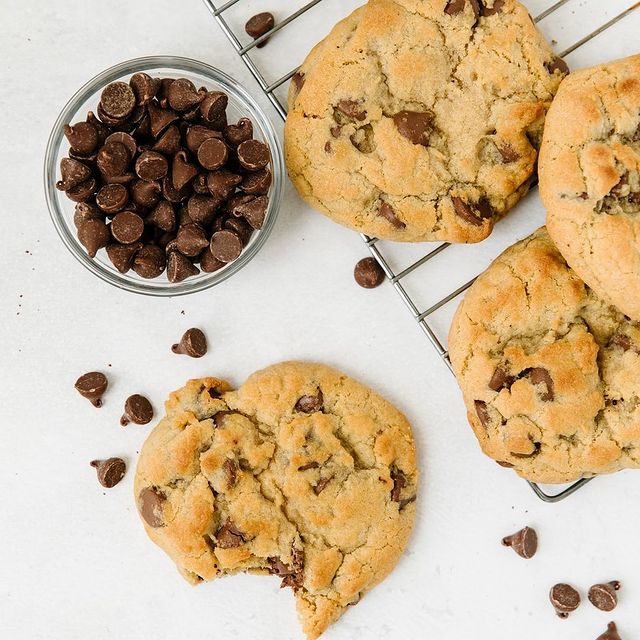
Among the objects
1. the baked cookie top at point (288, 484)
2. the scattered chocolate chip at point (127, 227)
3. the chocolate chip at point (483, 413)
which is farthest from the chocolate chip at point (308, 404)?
the scattered chocolate chip at point (127, 227)

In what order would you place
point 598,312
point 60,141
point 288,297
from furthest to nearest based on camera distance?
point 288,297 < point 60,141 < point 598,312

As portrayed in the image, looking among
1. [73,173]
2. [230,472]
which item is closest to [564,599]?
[230,472]

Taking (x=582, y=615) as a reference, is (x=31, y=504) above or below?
above

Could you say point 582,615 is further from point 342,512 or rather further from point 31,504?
point 31,504

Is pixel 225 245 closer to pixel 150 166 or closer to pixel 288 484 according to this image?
pixel 150 166

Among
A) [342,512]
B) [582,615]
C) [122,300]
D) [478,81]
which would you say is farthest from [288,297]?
[582,615]

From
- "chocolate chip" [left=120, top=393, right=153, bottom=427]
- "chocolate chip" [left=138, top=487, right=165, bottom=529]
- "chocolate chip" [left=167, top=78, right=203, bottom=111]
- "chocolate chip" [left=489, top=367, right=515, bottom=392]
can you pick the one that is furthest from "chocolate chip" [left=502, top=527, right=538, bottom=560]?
"chocolate chip" [left=167, top=78, right=203, bottom=111]

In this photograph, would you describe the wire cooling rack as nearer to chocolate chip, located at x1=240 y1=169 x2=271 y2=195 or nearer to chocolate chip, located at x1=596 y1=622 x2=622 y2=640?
chocolate chip, located at x1=240 y1=169 x2=271 y2=195
